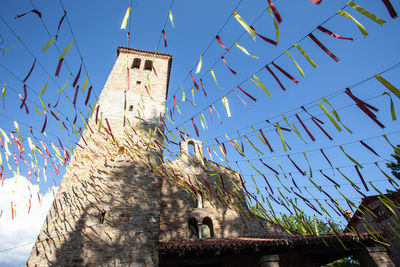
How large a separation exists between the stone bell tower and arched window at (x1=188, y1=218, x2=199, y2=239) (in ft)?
11.0

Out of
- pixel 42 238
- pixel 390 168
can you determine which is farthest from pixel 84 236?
pixel 390 168

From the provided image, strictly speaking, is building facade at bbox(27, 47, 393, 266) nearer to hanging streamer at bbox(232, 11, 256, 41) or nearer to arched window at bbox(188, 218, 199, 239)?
arched window at bbox(188, 218, 199, 239)

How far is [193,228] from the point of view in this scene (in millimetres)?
9031

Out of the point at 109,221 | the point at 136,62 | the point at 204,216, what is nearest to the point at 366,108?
the point at 109,221

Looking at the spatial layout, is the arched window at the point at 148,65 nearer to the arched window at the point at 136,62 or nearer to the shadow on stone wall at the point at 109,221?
the arched window at the point at 136,62

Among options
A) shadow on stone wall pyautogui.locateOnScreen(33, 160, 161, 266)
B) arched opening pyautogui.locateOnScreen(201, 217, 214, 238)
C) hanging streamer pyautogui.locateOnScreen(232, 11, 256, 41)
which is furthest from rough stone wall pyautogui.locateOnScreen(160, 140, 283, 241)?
hanging streamer pyautogui.locateOnScreen(232, 11, 256, 41)

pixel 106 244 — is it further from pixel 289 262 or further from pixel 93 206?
pixel 289 262

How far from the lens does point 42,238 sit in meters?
5.21

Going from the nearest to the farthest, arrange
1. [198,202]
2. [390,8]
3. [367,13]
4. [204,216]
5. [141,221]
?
[390,8]
[367,13]
[141,221]
[204,216]
[198,202]

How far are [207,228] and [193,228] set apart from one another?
2.19 ft

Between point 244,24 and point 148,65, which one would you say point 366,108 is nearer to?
point 244,24

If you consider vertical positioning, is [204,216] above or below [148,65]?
below

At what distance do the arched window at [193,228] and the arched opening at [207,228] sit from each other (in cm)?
28

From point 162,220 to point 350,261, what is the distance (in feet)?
70.4
